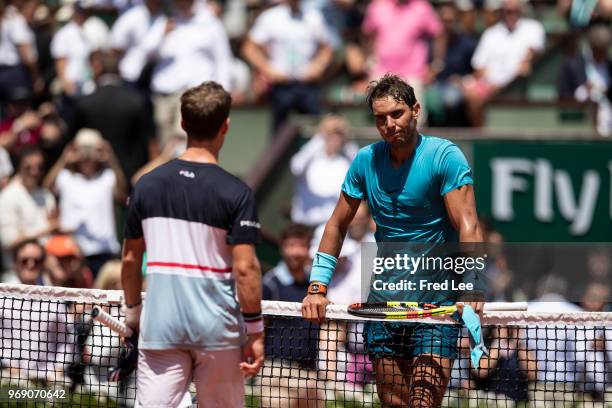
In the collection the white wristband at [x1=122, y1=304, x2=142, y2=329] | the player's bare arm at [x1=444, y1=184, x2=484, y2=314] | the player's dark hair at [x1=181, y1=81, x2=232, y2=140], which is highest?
the player's dark hair at [x1=181, y1=81, x2=232, y2=140]

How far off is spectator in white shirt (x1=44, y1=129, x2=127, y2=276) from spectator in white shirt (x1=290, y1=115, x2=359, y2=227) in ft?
6.51

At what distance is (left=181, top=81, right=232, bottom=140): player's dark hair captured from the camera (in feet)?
20.1

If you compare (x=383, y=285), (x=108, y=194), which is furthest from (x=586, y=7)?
(x=383, y=285)

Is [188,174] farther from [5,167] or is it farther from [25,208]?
[5,167]

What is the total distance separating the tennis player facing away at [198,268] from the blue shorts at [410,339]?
103 cm

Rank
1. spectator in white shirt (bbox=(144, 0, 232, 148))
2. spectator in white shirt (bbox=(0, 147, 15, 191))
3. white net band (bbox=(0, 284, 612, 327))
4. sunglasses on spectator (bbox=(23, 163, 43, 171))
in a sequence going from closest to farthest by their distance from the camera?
1. white net band (bbox=(0, 284, 612, 327))
2. sunglasses on spectator (bbox=(23, 163, 43, 171))
3. spectator in white shirt (bbox=(0, 147, 15, 191))
4. spectator in white shirt (bbox=(144, 0, 232, 148))

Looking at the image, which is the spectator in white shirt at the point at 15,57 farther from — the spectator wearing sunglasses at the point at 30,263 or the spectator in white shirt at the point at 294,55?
the spectator wearing sunglasses at the point at 30,263

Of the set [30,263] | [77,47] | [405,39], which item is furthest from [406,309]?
[77,47]

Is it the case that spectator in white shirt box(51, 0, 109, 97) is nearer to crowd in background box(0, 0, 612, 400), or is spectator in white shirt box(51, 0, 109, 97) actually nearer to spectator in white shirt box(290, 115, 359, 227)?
crowd in background box(0, 0, 612, 400)

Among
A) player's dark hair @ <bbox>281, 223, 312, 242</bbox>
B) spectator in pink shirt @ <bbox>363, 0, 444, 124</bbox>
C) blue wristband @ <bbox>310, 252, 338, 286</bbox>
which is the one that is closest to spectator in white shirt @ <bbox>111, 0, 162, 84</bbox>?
spectator in pink shirt @ <bbox>363, 0, 444, 124</bbox>

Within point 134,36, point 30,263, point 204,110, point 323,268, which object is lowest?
point 323,268

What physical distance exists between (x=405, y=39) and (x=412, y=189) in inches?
295

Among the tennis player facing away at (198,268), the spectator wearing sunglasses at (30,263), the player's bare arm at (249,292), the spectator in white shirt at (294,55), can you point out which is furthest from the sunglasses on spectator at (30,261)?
the player's bare arm at (249,292)

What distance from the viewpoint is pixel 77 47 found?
14914 mm
